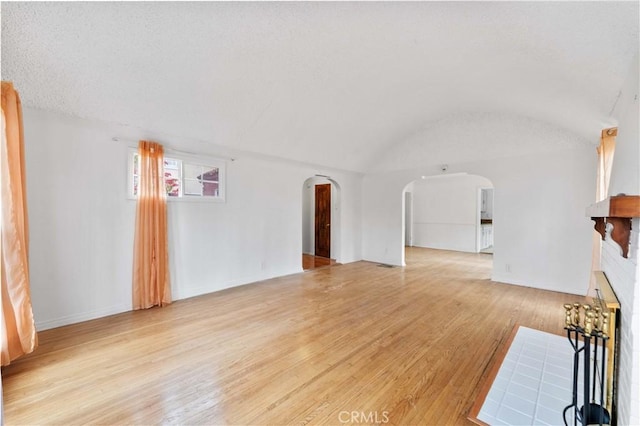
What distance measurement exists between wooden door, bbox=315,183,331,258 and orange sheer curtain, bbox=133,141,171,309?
14.3 ft

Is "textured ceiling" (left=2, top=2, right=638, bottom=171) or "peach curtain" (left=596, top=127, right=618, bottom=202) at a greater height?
"textured ceiling" (left=2, top=2, right=638, bottom=171)

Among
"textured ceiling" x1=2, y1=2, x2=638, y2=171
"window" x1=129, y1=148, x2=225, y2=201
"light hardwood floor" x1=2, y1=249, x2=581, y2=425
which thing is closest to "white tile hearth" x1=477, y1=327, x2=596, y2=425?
"light hardwood floor" x1=2, y1=249, x2=581, y2=425

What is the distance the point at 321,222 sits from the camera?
7578 millimetres

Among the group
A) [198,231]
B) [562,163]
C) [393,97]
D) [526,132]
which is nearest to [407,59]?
[393,97]

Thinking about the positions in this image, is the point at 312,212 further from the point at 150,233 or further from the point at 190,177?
the point at 150,233

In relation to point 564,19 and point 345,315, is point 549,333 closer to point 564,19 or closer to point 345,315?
point 345,315

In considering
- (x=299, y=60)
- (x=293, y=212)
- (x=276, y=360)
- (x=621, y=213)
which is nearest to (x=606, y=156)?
(x=621, y=213)

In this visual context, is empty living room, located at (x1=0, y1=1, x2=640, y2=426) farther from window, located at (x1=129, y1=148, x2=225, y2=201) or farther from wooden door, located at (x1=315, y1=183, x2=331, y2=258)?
wooden door, located at (x1=315, y1=183, x2=331, y2=258)

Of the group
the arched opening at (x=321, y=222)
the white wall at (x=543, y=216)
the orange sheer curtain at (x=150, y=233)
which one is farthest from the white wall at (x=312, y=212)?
the orange sheer curtain at (x=150, y=233)

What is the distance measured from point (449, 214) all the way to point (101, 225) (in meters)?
9.15

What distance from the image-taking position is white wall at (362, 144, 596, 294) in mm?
4176

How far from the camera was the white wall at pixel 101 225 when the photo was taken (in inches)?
113

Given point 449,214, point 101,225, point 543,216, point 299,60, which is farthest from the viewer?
point 449,214

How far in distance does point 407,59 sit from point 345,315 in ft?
10.4
